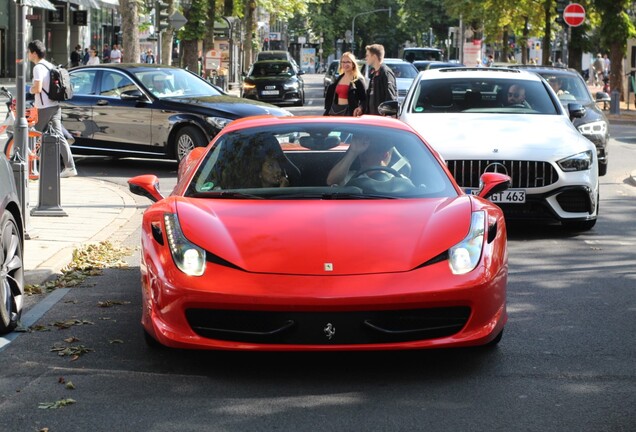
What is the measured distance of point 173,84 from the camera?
19953 mm

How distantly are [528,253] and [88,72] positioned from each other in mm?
11123

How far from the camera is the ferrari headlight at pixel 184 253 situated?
6.13 meters

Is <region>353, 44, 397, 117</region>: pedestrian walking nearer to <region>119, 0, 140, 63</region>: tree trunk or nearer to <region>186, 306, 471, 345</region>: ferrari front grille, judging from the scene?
<region>186, 306, 471, 345</region>: ferrari front grille

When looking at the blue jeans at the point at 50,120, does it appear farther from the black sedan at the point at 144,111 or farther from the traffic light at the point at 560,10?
the traffic light at the point at 560,10

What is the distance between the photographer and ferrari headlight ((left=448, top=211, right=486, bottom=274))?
6.18m

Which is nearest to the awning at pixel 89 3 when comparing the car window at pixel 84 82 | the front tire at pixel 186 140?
the car window at pixel 84 82

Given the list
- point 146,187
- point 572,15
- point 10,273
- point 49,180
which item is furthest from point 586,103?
point 572,15

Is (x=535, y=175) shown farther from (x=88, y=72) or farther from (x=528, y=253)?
(x=88, y=72)

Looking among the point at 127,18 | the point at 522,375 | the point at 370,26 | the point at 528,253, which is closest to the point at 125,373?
the point at 522,375

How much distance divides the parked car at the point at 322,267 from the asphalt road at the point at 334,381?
0.20 meters

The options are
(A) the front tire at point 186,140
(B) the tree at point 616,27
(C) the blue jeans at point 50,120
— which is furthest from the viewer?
(B) the tree at point 616,27

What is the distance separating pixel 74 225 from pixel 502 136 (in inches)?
163

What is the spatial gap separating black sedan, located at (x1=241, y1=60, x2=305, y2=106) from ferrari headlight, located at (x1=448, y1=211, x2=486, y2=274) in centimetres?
3561

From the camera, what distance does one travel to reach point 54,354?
6.70 m
